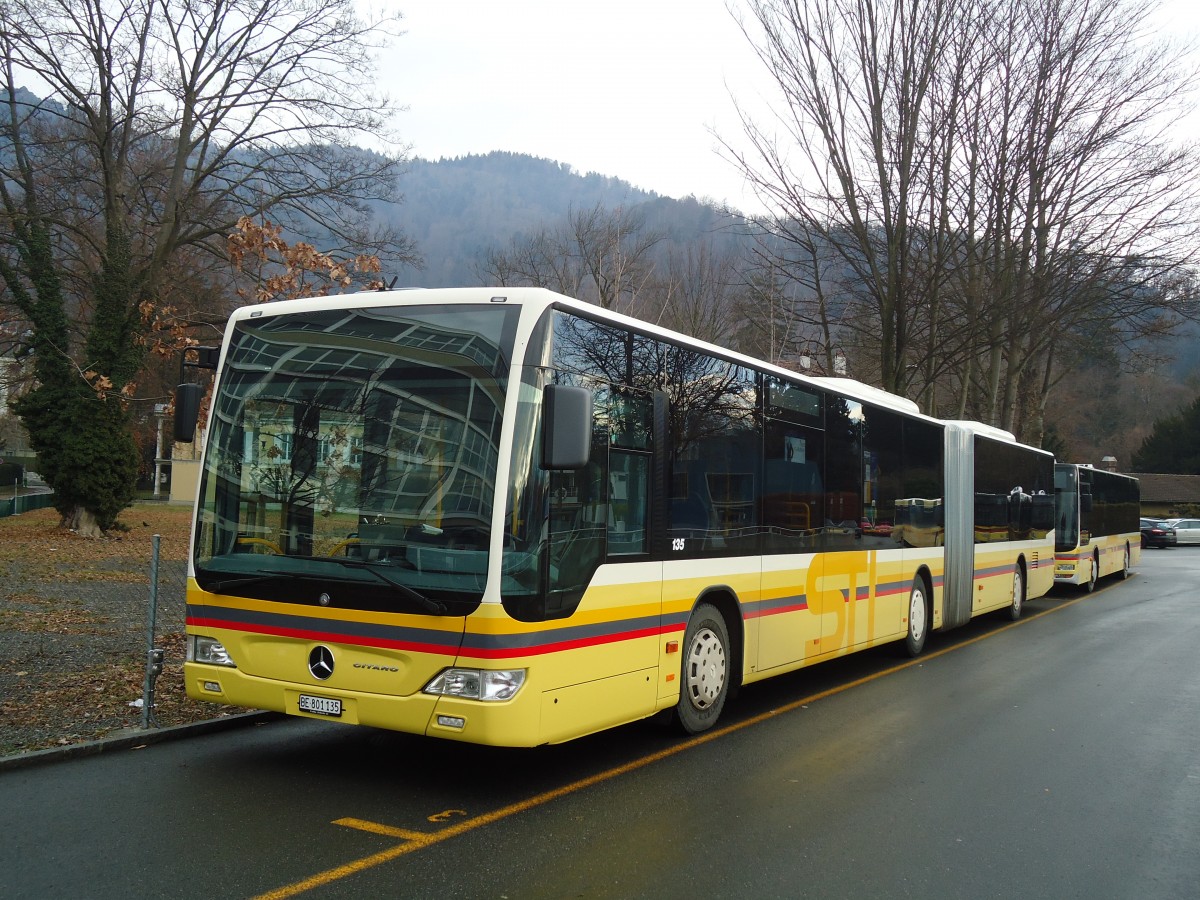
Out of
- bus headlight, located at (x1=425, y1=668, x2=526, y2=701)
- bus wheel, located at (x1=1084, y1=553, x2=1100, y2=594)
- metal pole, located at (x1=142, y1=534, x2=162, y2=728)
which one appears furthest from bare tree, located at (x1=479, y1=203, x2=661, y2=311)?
bus headlight, located at (x1=425, y1=668, x2=526, y2=701)

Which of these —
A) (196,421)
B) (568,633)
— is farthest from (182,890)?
(196,421)

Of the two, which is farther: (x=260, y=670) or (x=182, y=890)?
(x=260, y=670)

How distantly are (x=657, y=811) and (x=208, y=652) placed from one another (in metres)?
3.05

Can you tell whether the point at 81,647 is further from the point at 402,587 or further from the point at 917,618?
the point at 917,618

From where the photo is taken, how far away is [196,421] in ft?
23.1

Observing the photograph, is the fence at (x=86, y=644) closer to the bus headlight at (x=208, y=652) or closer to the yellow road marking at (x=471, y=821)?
the bus headlight at (x=208, y=652)

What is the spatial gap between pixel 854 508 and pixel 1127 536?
2353 centimetres

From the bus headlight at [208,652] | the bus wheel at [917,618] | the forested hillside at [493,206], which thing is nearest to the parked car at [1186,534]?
the forested hillside at [493,206]

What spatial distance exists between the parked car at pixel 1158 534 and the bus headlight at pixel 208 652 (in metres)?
57.0

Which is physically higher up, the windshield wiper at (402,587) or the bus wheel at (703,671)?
the windshield wiper at (402,587)

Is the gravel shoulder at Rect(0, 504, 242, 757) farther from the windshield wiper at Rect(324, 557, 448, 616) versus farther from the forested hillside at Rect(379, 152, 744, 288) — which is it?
the forested hillside at Rect(379, 152, 744, 288)

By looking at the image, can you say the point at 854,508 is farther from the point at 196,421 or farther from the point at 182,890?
the point at 182,890

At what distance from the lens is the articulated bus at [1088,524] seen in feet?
75.4

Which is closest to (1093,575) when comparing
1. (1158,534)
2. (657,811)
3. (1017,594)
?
(1017,594)
